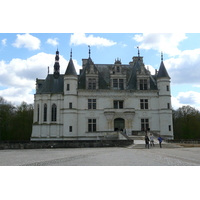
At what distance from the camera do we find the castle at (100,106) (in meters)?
42.7

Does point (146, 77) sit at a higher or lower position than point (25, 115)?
higher

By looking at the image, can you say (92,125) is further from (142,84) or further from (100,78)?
(142,84)

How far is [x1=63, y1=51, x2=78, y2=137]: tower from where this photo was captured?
1658 inches

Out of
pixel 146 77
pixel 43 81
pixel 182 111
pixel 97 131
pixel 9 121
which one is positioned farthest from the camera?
pixel 182 111

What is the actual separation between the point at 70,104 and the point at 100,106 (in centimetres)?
502

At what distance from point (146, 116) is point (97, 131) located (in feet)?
28.6

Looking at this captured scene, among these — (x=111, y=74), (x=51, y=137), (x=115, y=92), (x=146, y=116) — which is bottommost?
(x=51, y=137)

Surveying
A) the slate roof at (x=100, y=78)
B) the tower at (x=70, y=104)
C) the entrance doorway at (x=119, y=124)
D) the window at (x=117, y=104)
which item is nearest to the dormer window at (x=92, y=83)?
the slate roof at (x=100, y=78)

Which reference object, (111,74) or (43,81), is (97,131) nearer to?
(111,74)

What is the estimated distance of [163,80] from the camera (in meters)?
44.3

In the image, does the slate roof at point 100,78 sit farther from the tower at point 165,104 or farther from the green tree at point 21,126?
the green tree at point 21,126

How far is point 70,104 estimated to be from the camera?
1679 inches

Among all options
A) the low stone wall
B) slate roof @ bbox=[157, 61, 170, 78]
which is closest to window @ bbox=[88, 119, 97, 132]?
the low stone wall

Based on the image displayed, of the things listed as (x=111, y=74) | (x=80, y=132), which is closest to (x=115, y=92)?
(x=111, y=74)
